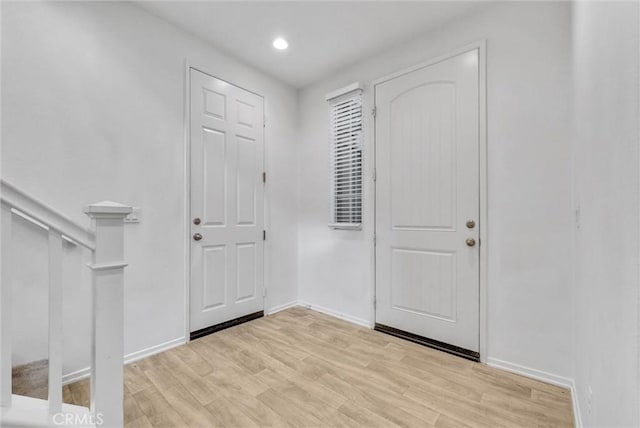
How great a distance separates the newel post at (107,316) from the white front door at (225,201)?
4.49ft

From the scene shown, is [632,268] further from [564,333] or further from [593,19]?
[564,333]

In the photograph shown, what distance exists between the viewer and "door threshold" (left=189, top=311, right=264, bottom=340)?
2.52 meters

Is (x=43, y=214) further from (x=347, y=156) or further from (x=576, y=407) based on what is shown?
(x=576, y=407)

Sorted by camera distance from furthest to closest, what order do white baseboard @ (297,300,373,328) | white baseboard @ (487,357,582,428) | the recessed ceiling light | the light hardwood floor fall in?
1. white baseboard @ (297,300,373,328)
2. the recessed ceiling light
3. white baseboard @ (487,357,582,428)
4. the light hardwood floor

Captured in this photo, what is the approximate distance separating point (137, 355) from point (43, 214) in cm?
158

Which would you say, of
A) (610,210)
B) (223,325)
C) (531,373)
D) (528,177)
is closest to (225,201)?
(223,325)

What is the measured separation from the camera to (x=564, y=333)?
1834 millimetres

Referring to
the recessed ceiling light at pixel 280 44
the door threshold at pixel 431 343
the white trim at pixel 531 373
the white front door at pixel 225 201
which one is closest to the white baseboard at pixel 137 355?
the white front door at pixel 225 201

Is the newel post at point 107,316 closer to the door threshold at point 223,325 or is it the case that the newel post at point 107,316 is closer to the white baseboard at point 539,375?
the door threshold at point 223,325

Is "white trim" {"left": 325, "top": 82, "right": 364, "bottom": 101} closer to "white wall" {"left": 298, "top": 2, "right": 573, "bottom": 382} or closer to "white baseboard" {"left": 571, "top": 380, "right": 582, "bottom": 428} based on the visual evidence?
"white wall" {"left": 298, "top": 2, "right": 573, "bottom": 382}

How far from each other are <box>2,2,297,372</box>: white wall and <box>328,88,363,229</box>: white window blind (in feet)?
3.96

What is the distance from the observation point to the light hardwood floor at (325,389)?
5.03 ft

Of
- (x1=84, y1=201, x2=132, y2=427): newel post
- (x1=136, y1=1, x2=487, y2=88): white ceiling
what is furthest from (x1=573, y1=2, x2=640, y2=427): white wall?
(x1=84, y1=201, x2=132, y2=427): newel post

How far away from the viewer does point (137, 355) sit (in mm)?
2150
